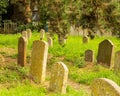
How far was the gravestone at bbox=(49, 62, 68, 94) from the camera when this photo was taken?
25.1 ft

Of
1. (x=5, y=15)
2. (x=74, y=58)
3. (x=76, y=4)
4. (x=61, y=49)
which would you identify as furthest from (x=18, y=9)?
(x=76, y=4)

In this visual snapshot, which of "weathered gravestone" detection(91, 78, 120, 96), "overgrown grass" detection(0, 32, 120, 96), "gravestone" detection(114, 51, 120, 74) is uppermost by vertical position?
"weathered gravestone" detection(91, 78, 120, 96)

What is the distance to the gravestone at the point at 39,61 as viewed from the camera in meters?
9.15

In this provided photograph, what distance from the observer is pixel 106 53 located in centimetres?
1157

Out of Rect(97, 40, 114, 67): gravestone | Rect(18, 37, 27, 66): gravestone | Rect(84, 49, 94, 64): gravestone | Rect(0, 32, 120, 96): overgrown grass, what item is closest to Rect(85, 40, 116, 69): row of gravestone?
Rect(97, 40, 114, 67): gravestone

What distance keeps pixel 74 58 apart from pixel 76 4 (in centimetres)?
302

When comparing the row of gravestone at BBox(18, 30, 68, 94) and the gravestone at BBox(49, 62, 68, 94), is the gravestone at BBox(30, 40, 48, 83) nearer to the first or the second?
the row of gravestone at BBox(18, 30, 68, 94)

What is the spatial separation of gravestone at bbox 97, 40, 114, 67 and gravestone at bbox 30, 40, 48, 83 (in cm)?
288

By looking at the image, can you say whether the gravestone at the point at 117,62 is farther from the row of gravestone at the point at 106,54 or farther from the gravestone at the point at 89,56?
the gravestone at the point at 89,56

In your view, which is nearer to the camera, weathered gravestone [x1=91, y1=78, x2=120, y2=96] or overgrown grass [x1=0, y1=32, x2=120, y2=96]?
weathered gravestone [x1=91, y1=78, x2=120, y2=96]

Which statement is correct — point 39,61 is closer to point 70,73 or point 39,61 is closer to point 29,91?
point 70,73

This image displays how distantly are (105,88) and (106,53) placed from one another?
7119 mm

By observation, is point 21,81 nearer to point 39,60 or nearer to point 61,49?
point 39,60

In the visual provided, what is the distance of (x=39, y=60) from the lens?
9.25 meters
